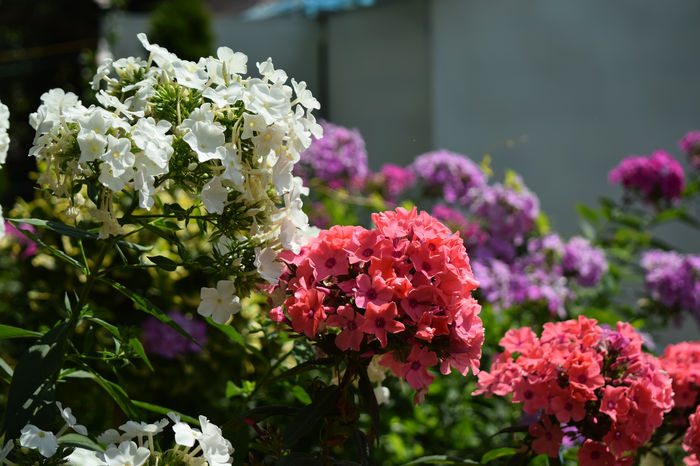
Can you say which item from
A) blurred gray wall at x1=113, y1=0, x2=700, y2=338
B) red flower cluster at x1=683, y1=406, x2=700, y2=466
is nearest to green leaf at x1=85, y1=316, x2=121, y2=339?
red flower cluster at x1=683, y1=406, x2=700, y2=466

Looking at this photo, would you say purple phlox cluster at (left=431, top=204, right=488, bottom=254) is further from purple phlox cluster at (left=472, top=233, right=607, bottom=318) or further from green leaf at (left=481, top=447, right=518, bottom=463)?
green leaf at (left=481, top=447, right=518, bottom=463)

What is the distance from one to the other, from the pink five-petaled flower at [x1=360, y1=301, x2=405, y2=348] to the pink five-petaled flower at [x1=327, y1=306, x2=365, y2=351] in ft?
0.04

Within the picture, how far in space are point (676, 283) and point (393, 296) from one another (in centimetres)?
211

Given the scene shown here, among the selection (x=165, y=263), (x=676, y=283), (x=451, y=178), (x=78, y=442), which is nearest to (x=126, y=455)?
(x=78, y=442)

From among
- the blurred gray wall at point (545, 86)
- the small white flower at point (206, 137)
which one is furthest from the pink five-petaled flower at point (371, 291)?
the blurred gray wall at point (545, 86)

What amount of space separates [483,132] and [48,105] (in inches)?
207

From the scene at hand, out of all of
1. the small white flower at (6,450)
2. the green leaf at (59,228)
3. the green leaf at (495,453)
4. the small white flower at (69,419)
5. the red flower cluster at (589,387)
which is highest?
the green leaf at (59,228)

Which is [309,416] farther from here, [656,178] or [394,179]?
[656,178]

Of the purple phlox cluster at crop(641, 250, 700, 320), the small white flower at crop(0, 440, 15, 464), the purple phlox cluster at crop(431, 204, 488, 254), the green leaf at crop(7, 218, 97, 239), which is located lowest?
the purple phlox cluster at crop(641, 250, 700, 320)

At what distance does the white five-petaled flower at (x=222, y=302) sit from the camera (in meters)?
1.04

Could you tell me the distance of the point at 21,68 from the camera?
9.00 metres

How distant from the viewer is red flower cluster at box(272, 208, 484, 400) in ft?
3.22

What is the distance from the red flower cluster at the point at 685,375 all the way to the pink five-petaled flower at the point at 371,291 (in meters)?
0.68

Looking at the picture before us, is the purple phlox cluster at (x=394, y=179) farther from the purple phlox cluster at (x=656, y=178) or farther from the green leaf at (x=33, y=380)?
the green leaf at (x=33, y=380)
